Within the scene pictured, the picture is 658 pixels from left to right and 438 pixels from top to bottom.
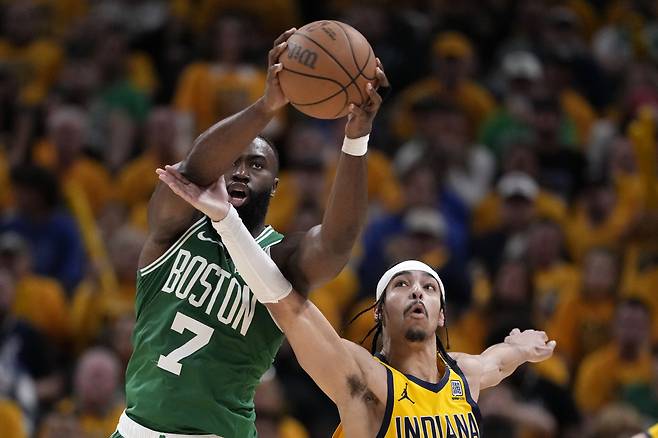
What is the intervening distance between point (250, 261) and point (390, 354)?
4.11 ft

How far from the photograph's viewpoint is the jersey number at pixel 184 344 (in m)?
5.24

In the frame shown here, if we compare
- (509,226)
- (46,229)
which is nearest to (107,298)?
(46,229)

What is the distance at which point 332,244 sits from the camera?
5004 mm

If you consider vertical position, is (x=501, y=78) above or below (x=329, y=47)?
below

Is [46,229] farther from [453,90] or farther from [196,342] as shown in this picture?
[196,342]

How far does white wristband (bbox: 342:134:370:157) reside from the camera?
4.91 m

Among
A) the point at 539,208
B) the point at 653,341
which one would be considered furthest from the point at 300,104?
the point at 539,208

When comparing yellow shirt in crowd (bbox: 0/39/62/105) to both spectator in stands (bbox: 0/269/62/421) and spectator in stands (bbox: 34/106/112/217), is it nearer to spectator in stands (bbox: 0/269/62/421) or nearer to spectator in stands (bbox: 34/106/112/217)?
spectator in stands (bbox: 34/106/112/217)

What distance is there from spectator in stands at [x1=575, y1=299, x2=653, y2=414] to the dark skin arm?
454 cm

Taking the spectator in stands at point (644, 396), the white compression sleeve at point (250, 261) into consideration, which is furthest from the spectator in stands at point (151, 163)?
the white compression sleeve at point (250, 261)

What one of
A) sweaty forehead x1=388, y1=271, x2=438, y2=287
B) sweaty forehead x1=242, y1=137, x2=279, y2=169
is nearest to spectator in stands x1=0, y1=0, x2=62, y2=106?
sweaty forehead x1=388, y1=271, x2=438, y2=287

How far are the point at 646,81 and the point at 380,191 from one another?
2764 mm

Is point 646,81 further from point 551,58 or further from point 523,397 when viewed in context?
point 523,397

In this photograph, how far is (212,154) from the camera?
16.0 ft
